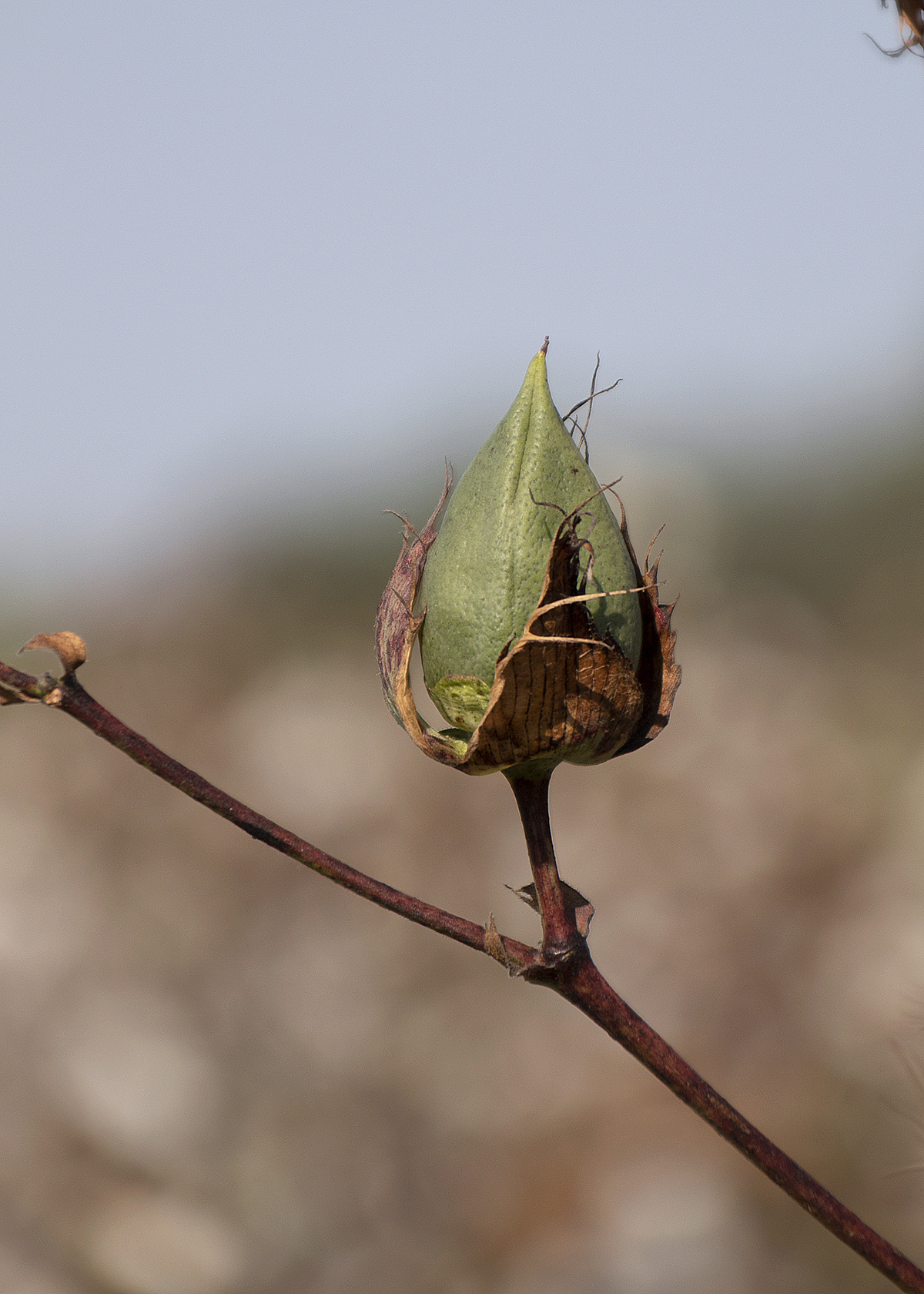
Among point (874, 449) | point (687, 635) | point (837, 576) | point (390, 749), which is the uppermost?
point (874, 449)

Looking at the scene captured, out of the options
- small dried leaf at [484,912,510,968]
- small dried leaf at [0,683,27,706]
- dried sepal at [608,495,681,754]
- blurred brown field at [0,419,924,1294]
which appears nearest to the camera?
small dried leaf at [0,683,27,706]

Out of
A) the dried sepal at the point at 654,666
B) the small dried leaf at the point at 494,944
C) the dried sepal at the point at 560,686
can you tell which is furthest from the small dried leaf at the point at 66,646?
the dried sepal at the point at 654,666

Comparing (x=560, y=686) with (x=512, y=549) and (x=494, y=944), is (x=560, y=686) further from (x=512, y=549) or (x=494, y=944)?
(x=494, y=944)

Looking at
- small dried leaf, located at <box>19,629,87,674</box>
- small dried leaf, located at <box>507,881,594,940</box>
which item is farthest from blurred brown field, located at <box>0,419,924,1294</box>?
small dried leaf, located at <box>19,629,87,674</box>

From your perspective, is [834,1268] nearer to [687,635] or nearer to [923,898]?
[923,898]

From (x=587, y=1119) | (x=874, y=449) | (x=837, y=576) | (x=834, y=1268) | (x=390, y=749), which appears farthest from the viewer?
(x=874, y=449)

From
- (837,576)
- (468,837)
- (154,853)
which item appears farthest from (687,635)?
(154,853)

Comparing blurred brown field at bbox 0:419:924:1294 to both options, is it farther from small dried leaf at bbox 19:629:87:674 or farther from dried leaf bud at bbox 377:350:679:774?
small dried leaf at bbox 19:629:87:674

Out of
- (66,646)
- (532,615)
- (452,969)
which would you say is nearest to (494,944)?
(532,615)
